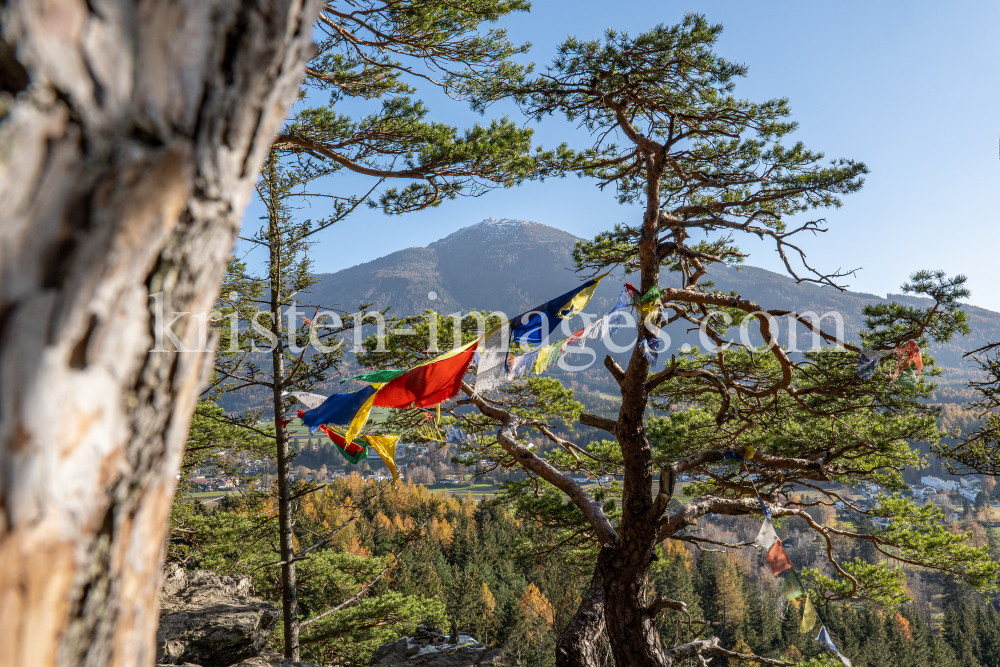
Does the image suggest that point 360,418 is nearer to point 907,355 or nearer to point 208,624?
point 907,355

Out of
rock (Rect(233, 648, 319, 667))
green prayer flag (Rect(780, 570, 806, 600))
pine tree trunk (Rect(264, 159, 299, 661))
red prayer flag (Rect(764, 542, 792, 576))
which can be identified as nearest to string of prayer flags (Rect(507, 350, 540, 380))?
red prayer flag (Rect(764, 542, 792, 576))

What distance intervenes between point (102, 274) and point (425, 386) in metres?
2.86

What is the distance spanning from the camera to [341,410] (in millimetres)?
3451

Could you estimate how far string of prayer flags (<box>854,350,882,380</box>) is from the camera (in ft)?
13.4

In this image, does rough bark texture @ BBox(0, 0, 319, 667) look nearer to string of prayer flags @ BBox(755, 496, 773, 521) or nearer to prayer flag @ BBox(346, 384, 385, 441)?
prayer flag @ BBox(346, 384, 385, 441)

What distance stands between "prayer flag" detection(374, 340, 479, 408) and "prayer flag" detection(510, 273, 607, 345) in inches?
20.6

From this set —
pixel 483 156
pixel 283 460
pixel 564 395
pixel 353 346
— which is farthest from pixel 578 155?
pixel 283 460

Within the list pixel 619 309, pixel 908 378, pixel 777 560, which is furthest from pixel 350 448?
pixel 908 378

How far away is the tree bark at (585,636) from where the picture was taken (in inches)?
163

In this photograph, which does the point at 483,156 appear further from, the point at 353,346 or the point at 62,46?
the point at 62,46

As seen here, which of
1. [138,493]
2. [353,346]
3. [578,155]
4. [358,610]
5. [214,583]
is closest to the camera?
[138,493]

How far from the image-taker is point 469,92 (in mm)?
4832

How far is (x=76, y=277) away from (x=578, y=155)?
16.1 feet

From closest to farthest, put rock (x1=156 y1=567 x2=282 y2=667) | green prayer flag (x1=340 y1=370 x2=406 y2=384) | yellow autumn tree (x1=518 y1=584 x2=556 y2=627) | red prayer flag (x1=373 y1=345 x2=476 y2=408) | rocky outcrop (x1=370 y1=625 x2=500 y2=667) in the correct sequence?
red prayer flag (x1=373 y1=345 x2=476 y2=408)
green prayer flag (x1=340 y1=370 x2=406 y2=384)
rock (x1=156 y1=567 x2=282 y2=667)
rocky outcrop (x1=370 y1=625 x2=500 y2=667)
yellow autumn tree (x1=518 y1=584 x2=556 y2=627)
